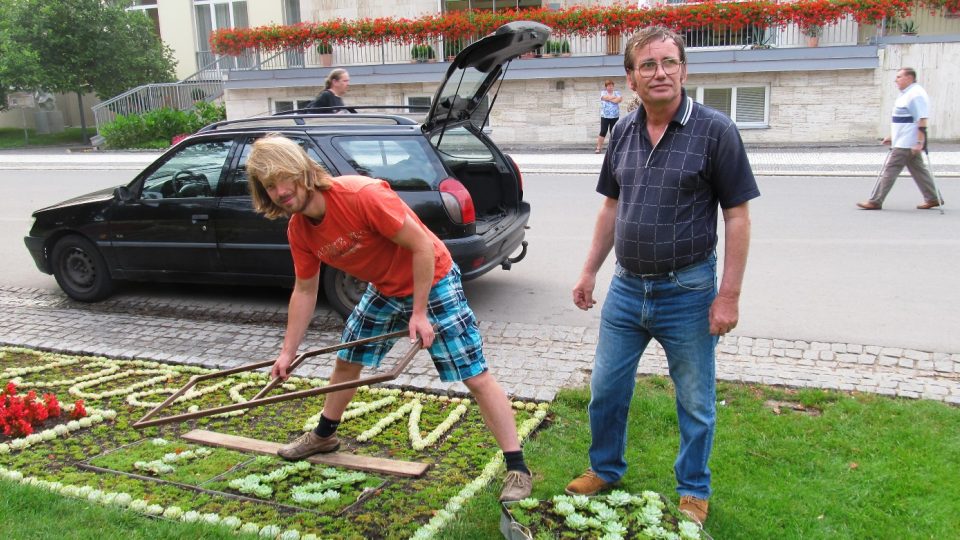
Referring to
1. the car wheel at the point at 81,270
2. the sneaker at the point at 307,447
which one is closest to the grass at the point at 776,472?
the sneaker at the point at 307,447

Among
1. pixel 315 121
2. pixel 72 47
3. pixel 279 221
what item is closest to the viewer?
pixel 279 221

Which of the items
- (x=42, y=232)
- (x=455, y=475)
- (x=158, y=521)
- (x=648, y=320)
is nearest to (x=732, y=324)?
(x=648, y=320)

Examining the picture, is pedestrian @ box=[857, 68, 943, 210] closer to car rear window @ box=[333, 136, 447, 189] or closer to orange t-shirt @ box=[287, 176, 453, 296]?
car rear window @ box=[333, 136, 447, 189]

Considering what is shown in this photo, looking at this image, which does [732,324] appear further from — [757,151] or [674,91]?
[757,151]

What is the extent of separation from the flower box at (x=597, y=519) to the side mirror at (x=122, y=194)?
5.54 meters

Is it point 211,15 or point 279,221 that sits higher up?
point 211,15

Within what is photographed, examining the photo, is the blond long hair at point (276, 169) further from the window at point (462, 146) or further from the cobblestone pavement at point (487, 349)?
the window at point (462, 146)

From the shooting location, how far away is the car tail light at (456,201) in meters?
6.77

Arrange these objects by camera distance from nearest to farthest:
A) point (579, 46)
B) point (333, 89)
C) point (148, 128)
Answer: point (333, 89) → point (579, 46) → point (148, 128)

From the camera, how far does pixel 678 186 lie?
3275mm

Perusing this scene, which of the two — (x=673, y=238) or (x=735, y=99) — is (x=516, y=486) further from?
(x=735, y=99)

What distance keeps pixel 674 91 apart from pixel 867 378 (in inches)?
119

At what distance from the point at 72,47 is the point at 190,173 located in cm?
2276

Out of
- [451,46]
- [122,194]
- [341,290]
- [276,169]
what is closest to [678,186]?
[276,169]
